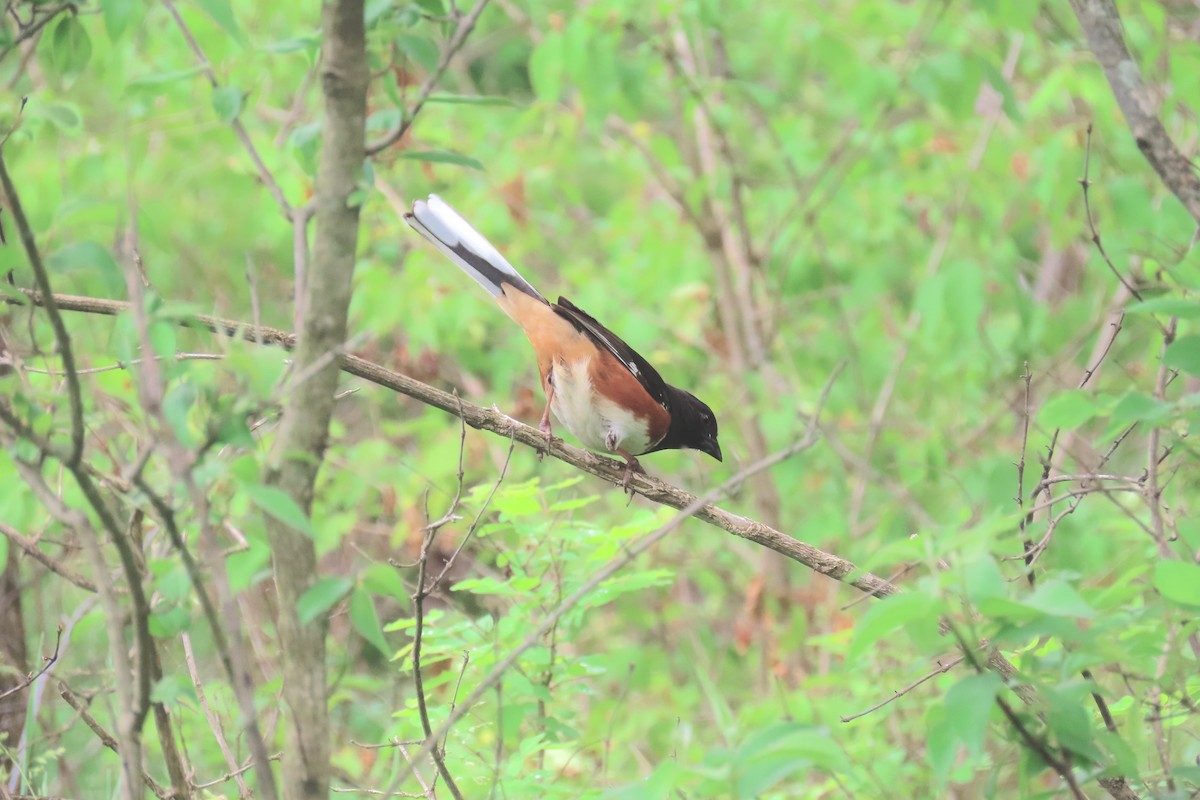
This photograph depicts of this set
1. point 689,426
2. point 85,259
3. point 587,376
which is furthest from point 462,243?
point 85,259

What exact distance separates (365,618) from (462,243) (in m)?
2.17

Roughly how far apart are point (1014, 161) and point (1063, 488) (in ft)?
9.50

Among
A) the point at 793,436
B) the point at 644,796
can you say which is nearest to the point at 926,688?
the point at 793,436

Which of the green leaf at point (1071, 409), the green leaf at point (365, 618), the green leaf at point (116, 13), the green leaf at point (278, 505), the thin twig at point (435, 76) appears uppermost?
the green leaf at point (116, 13)

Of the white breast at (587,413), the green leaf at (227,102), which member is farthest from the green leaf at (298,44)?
the white breast at (587,413)

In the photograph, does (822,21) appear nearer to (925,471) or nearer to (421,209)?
(925,471)

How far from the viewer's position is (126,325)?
4.47 feet

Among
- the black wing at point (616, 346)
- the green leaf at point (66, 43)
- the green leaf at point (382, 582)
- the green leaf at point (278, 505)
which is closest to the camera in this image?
the green leaf at point (278, 505)

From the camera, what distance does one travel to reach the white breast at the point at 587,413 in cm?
400

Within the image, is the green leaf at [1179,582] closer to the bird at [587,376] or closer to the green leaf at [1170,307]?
the green leaf at [1170,307]

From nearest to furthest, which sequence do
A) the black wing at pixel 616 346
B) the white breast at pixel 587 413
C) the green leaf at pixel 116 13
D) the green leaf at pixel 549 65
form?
1. the green leaf at pixel 116 13
2. the black wing at pixel 616 346
3. the white breast at pixel 587 413
4. the green leaf at pixel 549 65

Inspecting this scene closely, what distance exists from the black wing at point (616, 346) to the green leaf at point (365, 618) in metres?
2.51

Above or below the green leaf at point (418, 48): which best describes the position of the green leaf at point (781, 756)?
below

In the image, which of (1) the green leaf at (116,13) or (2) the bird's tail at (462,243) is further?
(2) the bird's tail at (462,243)
